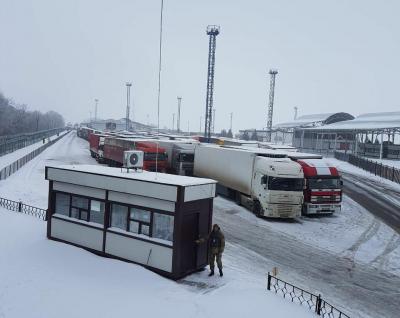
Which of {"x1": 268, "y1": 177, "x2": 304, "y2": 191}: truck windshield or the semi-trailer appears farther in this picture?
the semi-trailer

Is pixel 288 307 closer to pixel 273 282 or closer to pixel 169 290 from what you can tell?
pixel 273 282

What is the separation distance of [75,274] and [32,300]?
2030 millimetres

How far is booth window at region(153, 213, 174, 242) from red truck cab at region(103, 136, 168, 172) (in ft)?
52.6

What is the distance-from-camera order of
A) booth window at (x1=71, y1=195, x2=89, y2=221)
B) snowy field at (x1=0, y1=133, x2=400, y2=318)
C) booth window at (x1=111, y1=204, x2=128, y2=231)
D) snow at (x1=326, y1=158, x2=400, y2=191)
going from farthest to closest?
snow at (x1=326, y1=158, x2=400, y2=191), booth window at (x1=71, y1=195, x2=89, y2=221), booth window at (x1=111, y1=204, x2=128, y2=231), snowy field at (x1=0, y1=133, x2=400, y2=318)

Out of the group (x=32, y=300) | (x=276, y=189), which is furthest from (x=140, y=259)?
(x=276, y=189)

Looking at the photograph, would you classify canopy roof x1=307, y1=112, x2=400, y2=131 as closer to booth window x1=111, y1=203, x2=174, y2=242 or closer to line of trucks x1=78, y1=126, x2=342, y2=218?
line of trucks x1=78, y1=126, x2=342, y2=218

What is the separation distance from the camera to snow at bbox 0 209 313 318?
36.6 feet

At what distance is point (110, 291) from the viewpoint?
1225cm

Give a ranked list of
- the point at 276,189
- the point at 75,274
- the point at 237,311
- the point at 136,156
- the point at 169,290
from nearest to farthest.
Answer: the point at 237,311
the point at 169,290
the point at 75,274
the point at 136,156
the point at 276,189

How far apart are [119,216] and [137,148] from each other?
20589 mm

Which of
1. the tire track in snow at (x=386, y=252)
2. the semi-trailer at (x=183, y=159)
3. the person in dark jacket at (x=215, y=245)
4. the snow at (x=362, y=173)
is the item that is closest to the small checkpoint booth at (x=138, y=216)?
the person in dark jacket at (x=215, y=245)

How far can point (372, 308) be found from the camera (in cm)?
1312

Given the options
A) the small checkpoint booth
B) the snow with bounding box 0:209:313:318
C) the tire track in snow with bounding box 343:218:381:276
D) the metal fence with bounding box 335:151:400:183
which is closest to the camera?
the snow with bounding box 0:209:313:318

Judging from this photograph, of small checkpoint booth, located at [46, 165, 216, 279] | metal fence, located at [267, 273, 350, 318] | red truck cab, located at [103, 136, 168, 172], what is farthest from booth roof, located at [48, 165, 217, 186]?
red truck cab, located at [103, 136, 168, 172]
